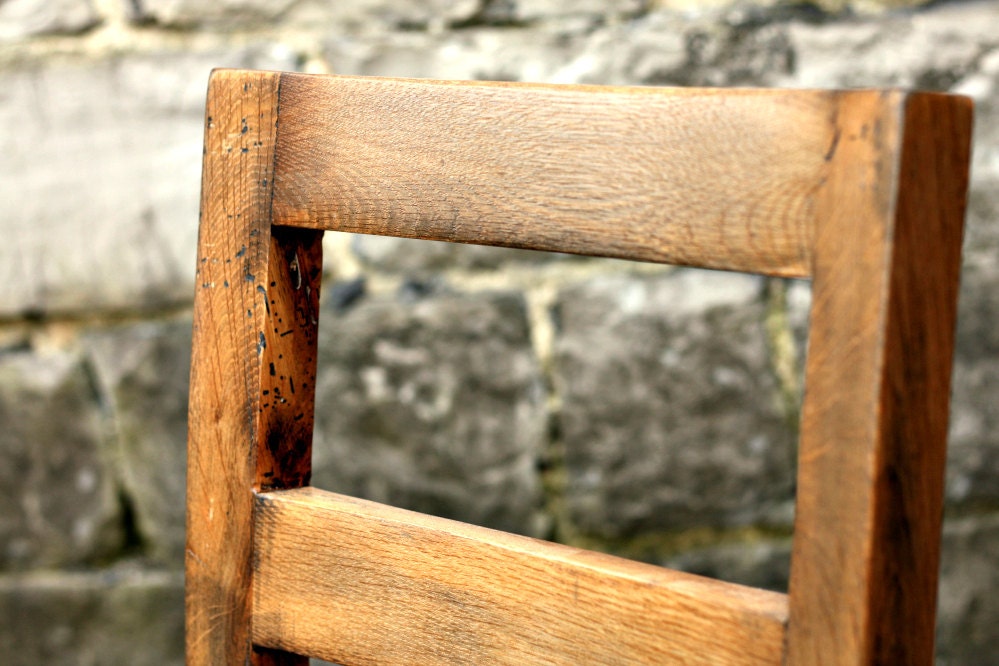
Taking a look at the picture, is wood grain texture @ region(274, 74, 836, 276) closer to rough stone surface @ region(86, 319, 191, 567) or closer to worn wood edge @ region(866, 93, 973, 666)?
worn wood edge @ region(866, 93, 973, 666)

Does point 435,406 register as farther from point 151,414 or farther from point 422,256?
point 151,414

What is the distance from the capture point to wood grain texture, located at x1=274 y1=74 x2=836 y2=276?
33 centimetres

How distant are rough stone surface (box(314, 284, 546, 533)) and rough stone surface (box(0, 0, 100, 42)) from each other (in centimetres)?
41

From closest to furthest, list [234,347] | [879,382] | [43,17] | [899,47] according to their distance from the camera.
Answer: [879,382], [234,347], [899,47], [43,17]

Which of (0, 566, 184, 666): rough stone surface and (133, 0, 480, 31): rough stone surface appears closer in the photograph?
(133, 0, 480, 31): rough stone surface

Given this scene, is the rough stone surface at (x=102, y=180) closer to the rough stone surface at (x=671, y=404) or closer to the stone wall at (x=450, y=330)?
the stone wall at (x=450, y=330)

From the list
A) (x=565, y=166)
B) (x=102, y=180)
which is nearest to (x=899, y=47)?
(x=565, y=166)

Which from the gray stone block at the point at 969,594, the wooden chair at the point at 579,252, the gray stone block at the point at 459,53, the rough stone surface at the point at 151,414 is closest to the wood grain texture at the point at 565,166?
the wooden chair at the point at 579,252

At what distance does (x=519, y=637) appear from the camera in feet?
1.25

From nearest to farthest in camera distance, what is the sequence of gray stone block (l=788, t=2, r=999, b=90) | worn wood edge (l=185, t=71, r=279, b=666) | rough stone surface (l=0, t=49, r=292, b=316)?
worn wood edge (l=185, t=71, r=279, b=666) → gray stone block (l=788, t=2, r=999, b=90) → rough stone surface (l=0, t=49, r=292, b=316)

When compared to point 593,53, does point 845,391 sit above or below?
below

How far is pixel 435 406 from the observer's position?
999mm

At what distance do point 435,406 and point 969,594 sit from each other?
58 centimetres

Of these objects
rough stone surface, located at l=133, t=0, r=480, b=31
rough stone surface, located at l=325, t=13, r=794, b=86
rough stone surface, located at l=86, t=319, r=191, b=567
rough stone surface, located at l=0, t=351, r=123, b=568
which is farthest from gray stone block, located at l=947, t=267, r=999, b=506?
rough stone surface, located at l=0, t=351, r=123, b=568
